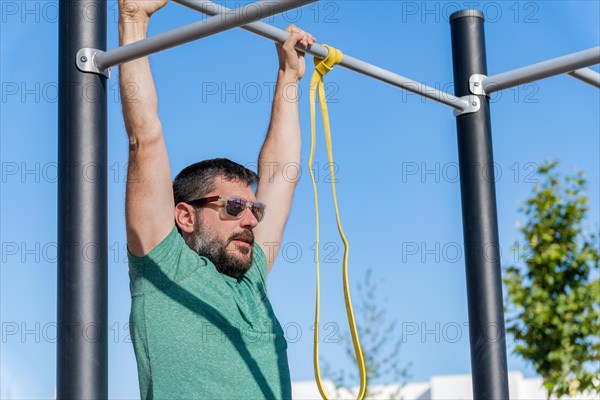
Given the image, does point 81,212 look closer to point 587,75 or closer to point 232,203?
point 232,203

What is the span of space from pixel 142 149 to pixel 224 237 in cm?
52

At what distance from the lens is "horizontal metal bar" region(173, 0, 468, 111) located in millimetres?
2703

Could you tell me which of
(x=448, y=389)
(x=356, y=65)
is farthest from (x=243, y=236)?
(x=448, y=389)

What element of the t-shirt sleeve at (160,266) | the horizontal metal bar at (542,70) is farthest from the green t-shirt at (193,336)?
the horizontal metal bar at (542,70)

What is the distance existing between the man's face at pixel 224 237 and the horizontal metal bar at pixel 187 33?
0.71 m

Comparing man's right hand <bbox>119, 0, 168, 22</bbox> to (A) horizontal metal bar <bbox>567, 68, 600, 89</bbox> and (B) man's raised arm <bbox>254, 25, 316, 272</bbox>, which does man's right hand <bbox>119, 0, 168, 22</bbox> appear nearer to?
(B) man's raised arm <bbox>254, 25, 316, 272</bbox>

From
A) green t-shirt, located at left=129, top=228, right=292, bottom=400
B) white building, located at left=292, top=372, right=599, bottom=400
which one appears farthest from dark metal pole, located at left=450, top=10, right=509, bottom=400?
white building, located at left=292, top=372, right=599, bottom=400

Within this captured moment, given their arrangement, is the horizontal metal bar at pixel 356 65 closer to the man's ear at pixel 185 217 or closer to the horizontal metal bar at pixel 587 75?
the horizontal metal bar at pixel 587 75

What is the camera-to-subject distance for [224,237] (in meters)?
2.98

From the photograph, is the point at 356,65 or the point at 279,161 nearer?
the point at 356,65

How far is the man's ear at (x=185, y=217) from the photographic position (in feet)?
9.98

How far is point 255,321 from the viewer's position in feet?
9.32

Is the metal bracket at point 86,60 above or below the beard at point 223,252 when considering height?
above

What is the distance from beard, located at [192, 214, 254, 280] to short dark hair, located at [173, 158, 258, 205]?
132mm
